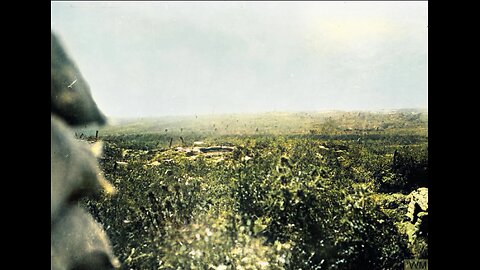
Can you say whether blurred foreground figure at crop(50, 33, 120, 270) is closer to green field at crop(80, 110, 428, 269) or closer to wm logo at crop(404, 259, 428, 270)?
green field at crop(80, 110, 428, 269)

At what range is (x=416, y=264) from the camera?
14.7 ft

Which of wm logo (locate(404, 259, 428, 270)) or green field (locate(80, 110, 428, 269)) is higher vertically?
green field (locate(80, 110, 428, 269))

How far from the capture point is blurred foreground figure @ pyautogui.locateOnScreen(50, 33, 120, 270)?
182 inches

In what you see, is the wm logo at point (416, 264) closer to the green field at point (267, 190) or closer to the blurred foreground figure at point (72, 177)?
the green field at point (267, 190)

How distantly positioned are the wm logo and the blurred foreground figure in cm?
316

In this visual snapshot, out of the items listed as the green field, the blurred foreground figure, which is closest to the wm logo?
the green field

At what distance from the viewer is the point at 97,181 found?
194 inches

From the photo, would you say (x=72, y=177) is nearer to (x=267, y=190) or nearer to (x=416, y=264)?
(x=267, y=190)

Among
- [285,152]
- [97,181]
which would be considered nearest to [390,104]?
[285,152]

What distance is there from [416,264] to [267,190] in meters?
1.78

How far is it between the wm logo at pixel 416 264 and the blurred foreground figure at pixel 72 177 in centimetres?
316

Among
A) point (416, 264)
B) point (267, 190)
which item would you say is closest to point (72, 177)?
point (267, 190)

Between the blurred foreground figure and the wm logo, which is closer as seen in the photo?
the wm logo
